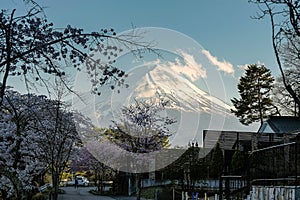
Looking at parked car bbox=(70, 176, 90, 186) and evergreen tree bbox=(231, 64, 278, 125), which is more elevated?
evergreen tree bbox=(231, 64, 278, 125)

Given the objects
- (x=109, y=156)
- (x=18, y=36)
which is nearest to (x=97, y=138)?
(x=109, y=156)

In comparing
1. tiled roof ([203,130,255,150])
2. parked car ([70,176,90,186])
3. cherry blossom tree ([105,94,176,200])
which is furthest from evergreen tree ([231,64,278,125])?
parked car ([70,176,90,186])

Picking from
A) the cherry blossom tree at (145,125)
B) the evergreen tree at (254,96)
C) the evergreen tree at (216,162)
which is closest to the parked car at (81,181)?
the evergreen tree at (254,96)

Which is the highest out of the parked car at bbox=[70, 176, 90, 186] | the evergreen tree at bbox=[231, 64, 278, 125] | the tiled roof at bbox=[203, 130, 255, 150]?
the evergreen tree at bbox=[231, 64, 278, 125]

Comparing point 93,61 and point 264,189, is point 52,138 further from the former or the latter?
point 93,61

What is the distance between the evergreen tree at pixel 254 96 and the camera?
35.9 metres

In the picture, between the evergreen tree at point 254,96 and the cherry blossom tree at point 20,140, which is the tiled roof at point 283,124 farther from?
the cherry blossom tree at point 20,140

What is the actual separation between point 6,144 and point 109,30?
1232cm

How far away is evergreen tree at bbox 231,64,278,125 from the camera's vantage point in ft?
118

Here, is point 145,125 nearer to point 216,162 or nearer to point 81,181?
point 216,162

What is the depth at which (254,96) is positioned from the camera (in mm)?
36812

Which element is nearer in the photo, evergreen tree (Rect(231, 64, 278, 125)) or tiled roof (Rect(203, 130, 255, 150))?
tiled roof (Rect(203, 130, 255, 150))

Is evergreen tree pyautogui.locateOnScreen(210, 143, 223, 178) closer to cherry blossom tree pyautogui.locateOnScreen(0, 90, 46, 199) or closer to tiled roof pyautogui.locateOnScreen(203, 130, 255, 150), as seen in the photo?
tiled roof pyautogui.locateOnScreen(203, 130, 255, 150)

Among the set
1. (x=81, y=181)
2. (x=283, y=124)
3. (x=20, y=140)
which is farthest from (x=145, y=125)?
(x=81, y=181)
